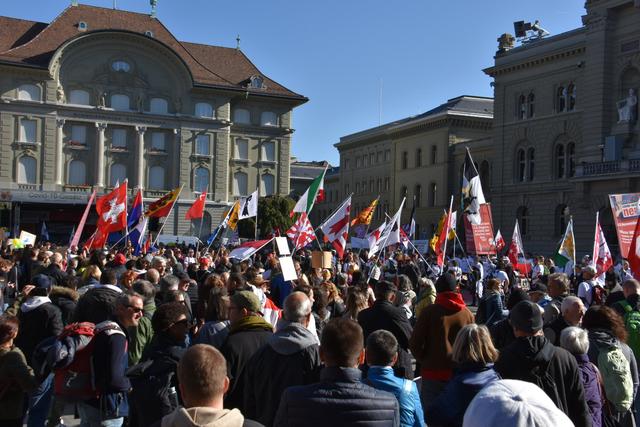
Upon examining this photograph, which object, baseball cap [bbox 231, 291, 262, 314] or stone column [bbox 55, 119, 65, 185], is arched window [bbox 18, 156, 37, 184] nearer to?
stone column [bbox 55, 119, 65, 185]

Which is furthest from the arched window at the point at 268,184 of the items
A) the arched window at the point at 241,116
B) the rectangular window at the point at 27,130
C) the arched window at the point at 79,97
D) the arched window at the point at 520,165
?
the arched window at the point at 520,165

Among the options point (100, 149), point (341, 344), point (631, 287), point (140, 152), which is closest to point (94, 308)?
point (341, 344)

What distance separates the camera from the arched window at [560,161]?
155 ft

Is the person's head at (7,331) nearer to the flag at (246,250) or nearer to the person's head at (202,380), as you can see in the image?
the person's head at (202,380)

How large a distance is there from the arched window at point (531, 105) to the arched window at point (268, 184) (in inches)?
899

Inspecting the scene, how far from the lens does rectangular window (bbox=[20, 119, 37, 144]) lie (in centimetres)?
5624

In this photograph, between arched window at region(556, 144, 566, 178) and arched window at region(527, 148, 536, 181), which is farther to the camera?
arched window at region(527, 148, 536, 181)

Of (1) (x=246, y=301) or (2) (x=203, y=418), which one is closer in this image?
(2) (x=203, y=418)

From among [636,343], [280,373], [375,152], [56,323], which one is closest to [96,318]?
[56,323]

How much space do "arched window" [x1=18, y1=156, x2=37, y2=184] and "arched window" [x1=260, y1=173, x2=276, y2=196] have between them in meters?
17.4

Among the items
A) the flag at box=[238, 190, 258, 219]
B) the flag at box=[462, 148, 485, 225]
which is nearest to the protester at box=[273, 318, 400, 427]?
the flag at box=[462, 148, 485, 225]

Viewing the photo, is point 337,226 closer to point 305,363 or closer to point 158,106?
point 305,363

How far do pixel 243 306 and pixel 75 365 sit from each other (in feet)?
4.62

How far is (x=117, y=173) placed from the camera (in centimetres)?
5978
